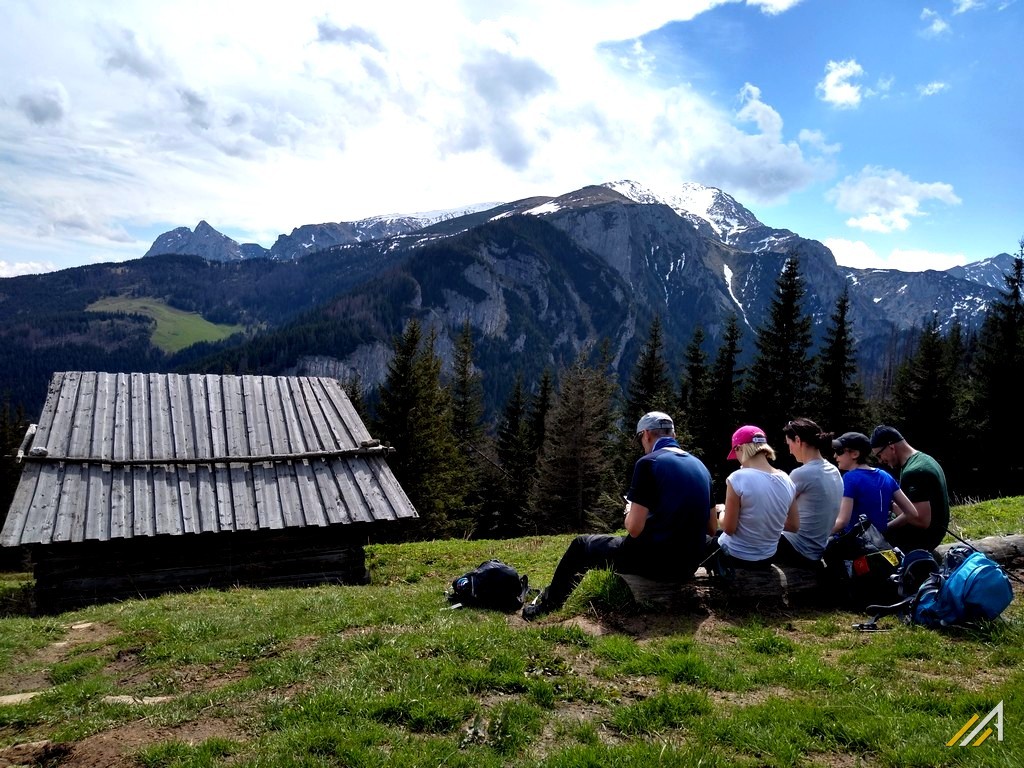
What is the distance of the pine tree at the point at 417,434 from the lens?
32125 millimetres

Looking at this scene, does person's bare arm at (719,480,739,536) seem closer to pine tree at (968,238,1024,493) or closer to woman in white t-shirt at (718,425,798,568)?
woman in white t-shirt at (718,425,798,568)

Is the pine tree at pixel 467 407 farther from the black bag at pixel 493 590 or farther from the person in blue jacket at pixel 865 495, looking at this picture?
the person in blue jacket at pixel 865 495

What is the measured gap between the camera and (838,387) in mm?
34844

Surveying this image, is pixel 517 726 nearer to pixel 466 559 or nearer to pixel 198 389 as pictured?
pixel 466 559

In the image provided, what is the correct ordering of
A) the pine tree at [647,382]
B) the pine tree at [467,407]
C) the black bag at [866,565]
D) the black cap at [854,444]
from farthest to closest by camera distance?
the pine tree at [467,407]
the pine tree at [647,382]
the black cap at [854,444]
the black bag at [866,565]

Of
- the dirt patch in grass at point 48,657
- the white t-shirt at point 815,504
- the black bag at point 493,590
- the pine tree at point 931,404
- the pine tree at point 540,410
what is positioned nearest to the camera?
the dirt patch in grass at point 48,657

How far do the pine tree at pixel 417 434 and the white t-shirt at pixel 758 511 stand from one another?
25.1 meters

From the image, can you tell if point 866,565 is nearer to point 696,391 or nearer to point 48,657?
point 48,657

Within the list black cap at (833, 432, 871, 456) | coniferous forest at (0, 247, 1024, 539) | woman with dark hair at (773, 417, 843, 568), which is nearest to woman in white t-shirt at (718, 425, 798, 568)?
woman with dark hair at (773, 417, 843, 568)

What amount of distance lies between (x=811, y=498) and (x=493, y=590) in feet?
15.1

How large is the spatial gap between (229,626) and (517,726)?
527cm

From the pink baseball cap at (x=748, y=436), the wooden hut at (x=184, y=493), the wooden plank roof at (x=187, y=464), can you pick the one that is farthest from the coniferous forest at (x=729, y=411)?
the pink baseball cap at (x=748, y=436)

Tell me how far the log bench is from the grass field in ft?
0.47

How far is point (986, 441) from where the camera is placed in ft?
117
